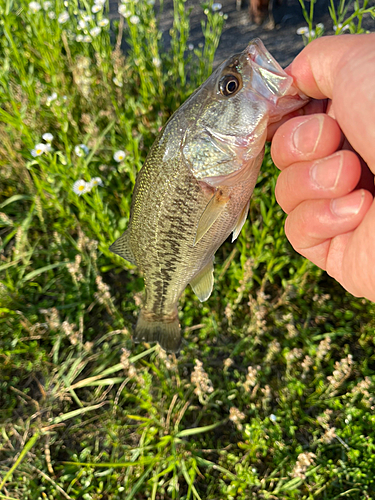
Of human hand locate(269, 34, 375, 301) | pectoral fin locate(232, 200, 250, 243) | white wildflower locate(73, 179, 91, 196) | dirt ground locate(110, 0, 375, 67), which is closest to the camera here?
human hand locate(269, 34, 375, 301)

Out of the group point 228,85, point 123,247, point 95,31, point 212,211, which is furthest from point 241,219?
point 95,31

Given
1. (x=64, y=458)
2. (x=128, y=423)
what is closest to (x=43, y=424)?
(x=64, y=458)

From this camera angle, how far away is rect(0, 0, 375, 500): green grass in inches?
88.0

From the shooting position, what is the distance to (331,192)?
1.49 metres

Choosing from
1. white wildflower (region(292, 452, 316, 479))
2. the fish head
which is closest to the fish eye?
the fish head

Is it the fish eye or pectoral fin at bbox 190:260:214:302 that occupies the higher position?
the fish eye

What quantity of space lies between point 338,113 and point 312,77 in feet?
0.77

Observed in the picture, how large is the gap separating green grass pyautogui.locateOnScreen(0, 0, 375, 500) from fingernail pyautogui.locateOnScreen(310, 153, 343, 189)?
81cm

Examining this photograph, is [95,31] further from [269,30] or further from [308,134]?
[269,30]

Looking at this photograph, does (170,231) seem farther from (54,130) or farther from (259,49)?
(54,130)

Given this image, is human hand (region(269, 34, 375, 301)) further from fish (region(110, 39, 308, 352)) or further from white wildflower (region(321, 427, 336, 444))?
white wildflower (region(321, 427, 336, 444))

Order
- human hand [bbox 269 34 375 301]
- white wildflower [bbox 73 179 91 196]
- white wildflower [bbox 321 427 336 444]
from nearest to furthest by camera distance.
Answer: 1. human hand [bbox 269 34 375 301]
2. white wildflower [bbox 321 427 336 444]
3. white wildflower [bbox 73 179 91 196]

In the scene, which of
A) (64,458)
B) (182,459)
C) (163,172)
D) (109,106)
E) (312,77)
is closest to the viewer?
(312,77)

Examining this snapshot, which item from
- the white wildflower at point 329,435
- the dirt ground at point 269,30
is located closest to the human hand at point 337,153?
the white wildflower at point 329,435
